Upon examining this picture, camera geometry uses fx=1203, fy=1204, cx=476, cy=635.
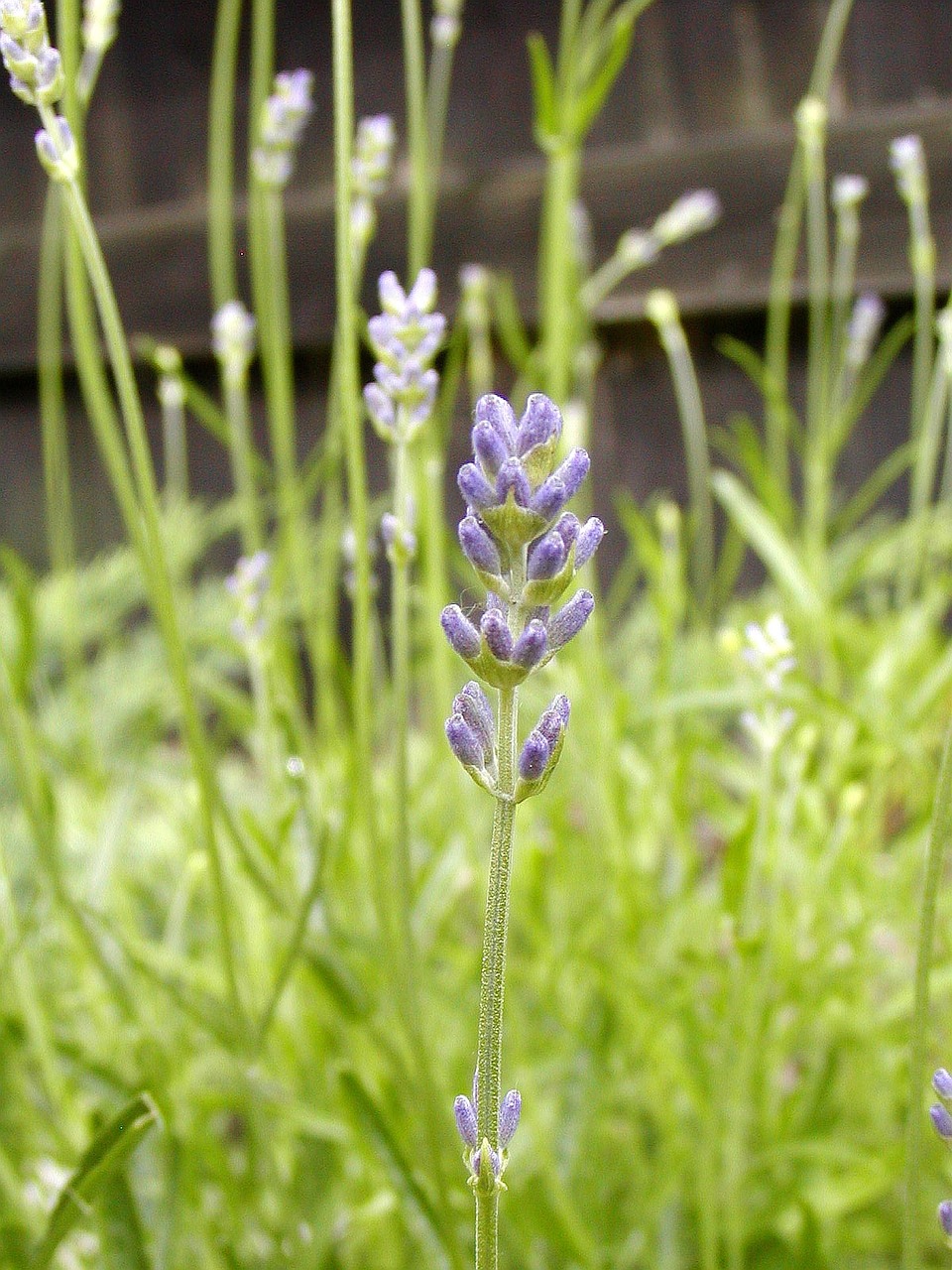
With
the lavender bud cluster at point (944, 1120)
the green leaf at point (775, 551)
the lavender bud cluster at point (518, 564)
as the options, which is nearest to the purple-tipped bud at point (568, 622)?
the lavender bud cluster at point (518, 564)

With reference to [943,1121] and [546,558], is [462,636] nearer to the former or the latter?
[546,558]

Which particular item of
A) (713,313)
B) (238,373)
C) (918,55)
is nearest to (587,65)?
(238,373)

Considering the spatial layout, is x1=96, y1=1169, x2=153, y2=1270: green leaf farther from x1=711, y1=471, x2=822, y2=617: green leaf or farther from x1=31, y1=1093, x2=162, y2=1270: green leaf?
x1=711, y1=471, x2=822, y2=617: green leaf

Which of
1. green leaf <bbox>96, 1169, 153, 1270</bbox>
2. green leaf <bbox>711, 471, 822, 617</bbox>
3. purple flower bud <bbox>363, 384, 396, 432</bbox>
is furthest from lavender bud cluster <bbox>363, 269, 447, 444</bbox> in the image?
green leaf <bbox>711, 471, 822, 617</bbox>

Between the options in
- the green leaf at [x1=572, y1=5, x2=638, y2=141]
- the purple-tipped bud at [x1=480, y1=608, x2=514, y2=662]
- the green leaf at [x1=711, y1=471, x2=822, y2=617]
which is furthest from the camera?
the green leaf at [x1=711, y1=471, x2=822, y2=617]

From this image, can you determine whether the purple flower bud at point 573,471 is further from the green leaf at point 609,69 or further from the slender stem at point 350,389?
the green leaf at point 609,69

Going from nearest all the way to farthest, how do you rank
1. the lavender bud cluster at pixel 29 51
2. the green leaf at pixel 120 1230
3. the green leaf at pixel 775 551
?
the lavender bud cluster at pixel 29 51
the green leaf at pixel 120 1230
the green leaf at pixel 775 551
